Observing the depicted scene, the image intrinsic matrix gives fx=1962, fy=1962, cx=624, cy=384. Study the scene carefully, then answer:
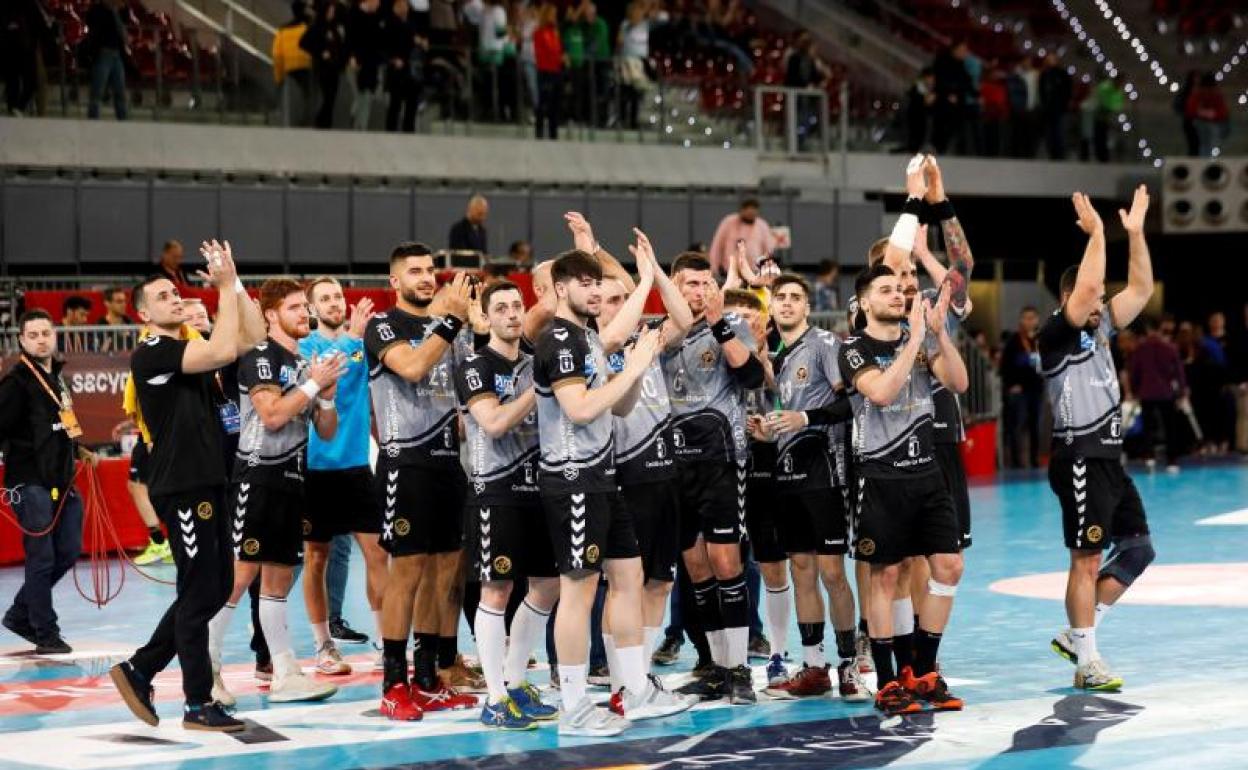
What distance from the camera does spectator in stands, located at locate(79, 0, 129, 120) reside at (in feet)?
64.6

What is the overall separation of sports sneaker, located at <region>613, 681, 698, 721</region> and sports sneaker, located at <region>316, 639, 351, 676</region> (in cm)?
202

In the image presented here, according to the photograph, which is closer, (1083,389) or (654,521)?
(654,521)

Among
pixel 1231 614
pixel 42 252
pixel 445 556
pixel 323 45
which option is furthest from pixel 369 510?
pixel 323 45

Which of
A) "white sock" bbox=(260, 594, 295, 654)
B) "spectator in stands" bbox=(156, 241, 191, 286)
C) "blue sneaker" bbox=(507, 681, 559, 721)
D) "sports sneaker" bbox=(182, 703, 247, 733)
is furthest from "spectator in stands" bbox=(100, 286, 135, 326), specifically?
"blue sneaker" bbox=(507, 681, 559, 721)

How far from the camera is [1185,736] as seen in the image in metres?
8.41

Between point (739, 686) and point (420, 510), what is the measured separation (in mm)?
1798

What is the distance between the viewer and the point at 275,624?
1009cm

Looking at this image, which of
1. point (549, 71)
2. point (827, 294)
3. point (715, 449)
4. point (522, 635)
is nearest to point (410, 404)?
point (522, 635)

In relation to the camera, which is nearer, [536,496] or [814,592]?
[536,496]

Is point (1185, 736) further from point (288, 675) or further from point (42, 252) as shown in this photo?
point (42, 252)

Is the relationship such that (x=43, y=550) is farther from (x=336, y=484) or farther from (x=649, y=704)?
(x=649, y=704)

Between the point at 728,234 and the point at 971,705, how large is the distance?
11.3m

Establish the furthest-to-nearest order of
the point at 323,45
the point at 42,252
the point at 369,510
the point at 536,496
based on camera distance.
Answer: the point at 323,45 → the point at 42,252 → the point at 369,510 → the point at 536,496

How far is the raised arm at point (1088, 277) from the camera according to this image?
9.55 metres
